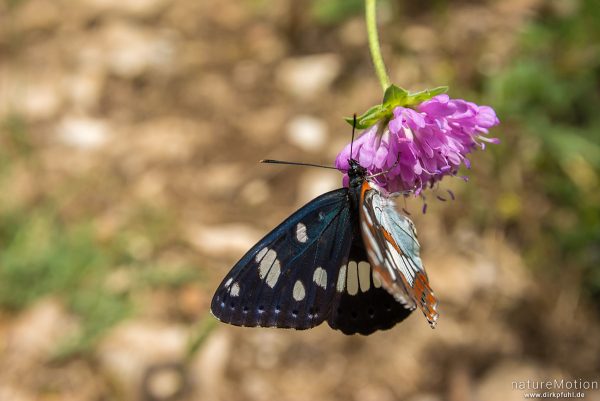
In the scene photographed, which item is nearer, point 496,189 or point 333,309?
point 333,309

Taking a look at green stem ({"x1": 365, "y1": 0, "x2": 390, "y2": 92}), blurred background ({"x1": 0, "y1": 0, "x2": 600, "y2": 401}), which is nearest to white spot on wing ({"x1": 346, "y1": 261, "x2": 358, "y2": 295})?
green stem ({"x1": 365, "y1": 0, "x2": 390, "y2": 92})

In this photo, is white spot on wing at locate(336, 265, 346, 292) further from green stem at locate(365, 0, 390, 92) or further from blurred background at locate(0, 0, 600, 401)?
blurred background at locate(0, 0, 600, 401)

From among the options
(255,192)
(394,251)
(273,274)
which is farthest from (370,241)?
(255,192)

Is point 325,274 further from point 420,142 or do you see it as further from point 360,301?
point 420,142

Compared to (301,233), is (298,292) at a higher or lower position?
lower

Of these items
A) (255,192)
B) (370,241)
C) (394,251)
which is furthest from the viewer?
(255,192)

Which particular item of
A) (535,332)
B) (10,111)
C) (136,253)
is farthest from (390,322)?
(10,111)

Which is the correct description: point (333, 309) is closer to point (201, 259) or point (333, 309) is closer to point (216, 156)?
point (201, 259)
